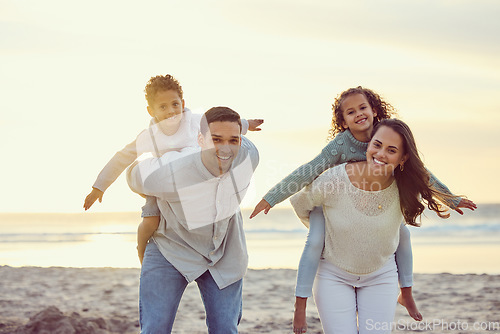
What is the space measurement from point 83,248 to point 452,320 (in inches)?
540

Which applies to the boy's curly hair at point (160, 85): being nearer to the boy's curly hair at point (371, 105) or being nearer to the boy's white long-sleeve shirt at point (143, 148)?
the boy's white long-sleeve shirt at point (143, 148)

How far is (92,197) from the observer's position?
403 cm

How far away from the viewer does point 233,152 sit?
144 inches

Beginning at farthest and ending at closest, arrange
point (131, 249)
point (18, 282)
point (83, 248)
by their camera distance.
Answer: point (83, 248), point (131, 249), point (18, 282)

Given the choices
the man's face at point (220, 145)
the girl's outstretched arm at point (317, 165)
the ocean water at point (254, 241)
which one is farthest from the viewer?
the ocean water at point (254, 241)

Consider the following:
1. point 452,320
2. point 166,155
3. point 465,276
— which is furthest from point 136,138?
point 465,276

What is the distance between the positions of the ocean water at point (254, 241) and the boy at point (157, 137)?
8.83 metres

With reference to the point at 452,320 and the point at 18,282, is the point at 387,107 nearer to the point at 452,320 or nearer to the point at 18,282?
the point at 452,320

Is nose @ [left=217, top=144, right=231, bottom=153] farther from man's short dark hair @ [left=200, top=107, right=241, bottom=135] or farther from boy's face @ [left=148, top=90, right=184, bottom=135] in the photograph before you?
boy's face @ [left=148, top=90, right=184, bottom=135]

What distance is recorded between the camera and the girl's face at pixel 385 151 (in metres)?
3.63

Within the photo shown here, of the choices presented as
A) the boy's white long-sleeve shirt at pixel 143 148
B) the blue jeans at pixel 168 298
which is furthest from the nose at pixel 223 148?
the blue jeans at pixel 168 298

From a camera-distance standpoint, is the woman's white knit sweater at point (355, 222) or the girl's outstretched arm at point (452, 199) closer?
the woman's white knit sweater at point (355, 222)

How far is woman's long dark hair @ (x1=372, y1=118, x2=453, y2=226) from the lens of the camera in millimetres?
3682

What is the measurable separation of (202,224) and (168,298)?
0.51m
